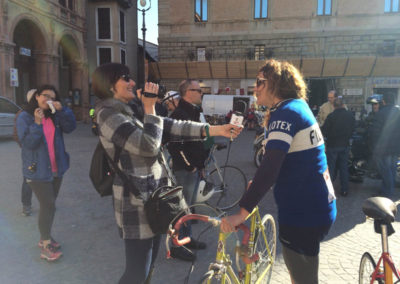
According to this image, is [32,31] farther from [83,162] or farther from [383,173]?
[383,173]

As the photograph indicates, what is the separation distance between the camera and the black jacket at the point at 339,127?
5688mm

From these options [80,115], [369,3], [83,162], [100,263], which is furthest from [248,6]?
[100,263]

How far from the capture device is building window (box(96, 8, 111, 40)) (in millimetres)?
27094

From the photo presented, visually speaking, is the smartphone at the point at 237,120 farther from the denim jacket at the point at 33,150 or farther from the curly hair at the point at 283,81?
the denim jacket at the point at 33,150

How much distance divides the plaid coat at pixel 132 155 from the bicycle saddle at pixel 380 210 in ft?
4.15

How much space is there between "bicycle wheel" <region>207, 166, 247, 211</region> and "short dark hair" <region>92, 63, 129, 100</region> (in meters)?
3.22

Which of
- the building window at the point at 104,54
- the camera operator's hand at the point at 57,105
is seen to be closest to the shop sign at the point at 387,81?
the building window at the point at 104,54

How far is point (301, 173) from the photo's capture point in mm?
1805

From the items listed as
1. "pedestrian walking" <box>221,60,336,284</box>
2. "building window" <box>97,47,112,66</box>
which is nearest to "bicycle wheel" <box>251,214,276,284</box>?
"pedestrian walking" <box>221,60,336,284</box>

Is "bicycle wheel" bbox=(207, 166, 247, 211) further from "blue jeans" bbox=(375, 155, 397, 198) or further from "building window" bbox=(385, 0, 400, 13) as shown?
"building window" bbox=(385, 0, 400, 13)

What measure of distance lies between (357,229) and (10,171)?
726 centimetres

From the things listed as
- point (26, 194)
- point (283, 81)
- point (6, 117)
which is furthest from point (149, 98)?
point (6, 117)

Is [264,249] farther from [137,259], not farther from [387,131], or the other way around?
[387,131]

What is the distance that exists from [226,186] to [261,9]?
2340 cm
